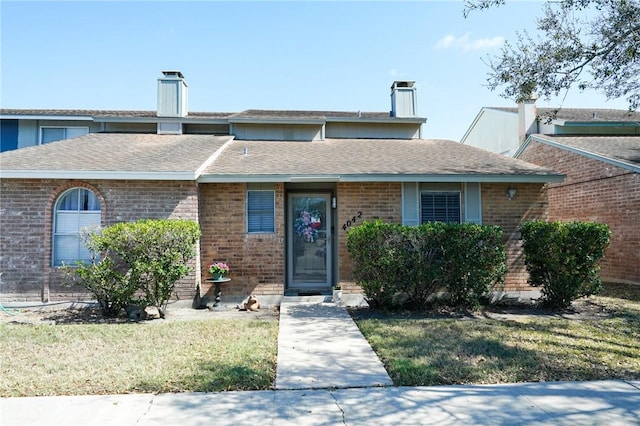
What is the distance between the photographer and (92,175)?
793 cm

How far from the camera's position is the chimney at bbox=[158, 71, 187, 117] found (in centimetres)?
1273

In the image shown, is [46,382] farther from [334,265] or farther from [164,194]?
[334,265]

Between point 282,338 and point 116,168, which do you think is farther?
point 116,168

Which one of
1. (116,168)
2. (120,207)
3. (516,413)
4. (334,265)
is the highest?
(116,168)

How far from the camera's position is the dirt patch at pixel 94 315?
7.21 meters

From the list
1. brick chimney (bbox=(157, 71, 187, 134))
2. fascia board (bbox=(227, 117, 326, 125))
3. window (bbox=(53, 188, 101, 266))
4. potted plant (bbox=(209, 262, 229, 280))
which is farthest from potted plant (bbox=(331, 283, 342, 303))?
brick chimney (bbox=(157, 71, 187, 134))

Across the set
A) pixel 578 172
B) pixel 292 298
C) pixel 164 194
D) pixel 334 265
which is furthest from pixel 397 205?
pixel 578 172

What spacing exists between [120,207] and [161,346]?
391cm

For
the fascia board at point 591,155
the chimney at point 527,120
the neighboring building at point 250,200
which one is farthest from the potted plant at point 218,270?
the chimney at point 527,120

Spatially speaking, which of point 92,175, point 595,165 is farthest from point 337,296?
point 595,165

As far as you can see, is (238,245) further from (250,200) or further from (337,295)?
(337,295)

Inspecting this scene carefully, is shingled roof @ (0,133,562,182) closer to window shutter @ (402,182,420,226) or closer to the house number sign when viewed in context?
window shutter @ (402,182,420,226)

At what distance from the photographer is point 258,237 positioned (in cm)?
882

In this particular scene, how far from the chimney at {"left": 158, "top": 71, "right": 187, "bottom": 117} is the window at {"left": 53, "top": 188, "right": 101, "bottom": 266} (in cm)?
517
